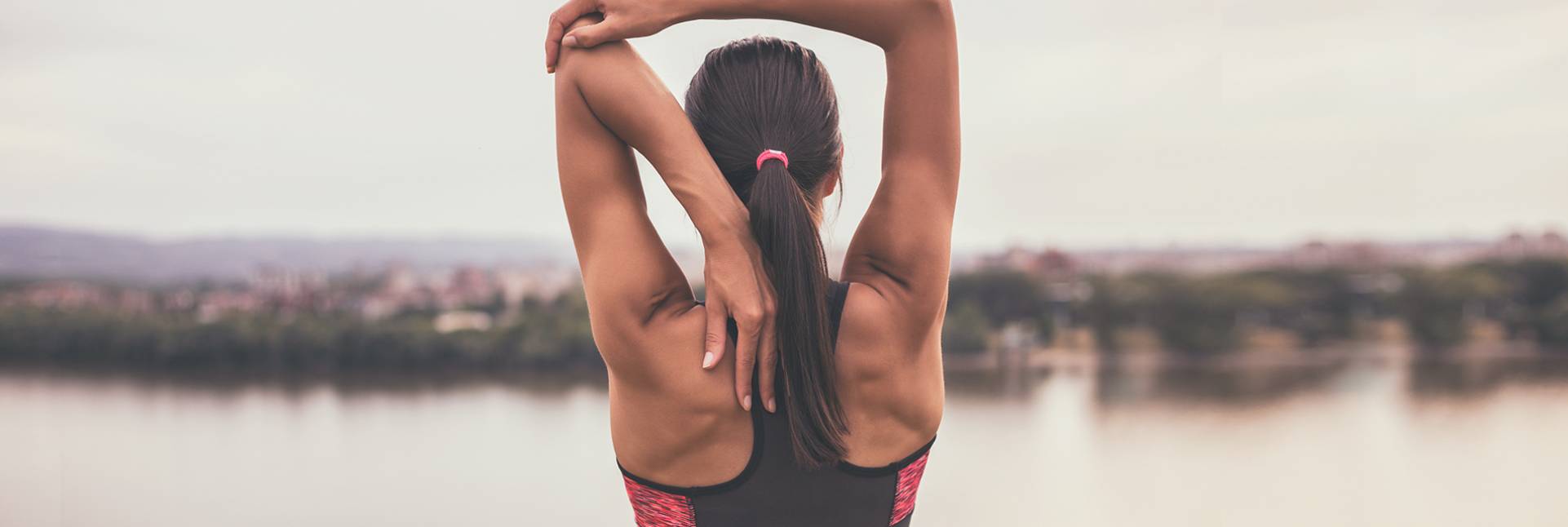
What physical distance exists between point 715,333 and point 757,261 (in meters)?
0.05

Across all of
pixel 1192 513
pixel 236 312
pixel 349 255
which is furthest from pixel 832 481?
pixel 349 255

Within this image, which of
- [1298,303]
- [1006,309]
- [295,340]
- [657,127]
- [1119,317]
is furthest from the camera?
[295,340]

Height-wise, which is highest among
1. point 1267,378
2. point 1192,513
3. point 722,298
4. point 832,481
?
point 722,298

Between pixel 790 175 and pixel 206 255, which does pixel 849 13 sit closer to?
pixel 790 175

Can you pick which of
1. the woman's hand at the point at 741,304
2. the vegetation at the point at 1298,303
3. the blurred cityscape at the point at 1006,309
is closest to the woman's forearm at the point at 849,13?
the woman's hand at the point at 741,304

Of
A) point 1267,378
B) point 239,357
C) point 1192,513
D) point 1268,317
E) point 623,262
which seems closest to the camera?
point 623,262

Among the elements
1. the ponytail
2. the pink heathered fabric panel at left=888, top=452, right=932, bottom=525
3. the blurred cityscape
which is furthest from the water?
the ponytail

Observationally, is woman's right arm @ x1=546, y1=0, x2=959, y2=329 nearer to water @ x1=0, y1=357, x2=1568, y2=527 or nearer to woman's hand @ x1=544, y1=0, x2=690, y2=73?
woman's hand @ x1=544, y1=0, x2=690, y2=73

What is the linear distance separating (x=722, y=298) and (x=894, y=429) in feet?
0.50

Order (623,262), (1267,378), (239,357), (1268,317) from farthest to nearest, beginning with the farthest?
(239,357) < (1267,378) < (1268,317) < (623,262)

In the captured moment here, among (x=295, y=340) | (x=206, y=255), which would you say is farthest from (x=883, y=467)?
(x=206, y=255)

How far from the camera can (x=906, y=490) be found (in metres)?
0.64

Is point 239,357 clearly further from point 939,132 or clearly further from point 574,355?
point 939,132

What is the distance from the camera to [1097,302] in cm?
1714
